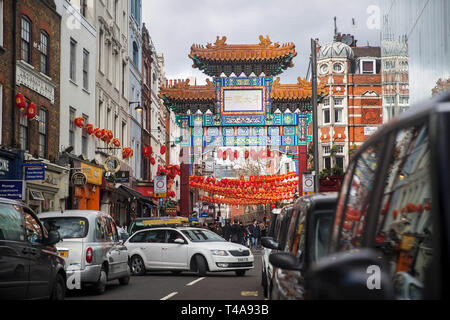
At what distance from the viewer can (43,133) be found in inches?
1018

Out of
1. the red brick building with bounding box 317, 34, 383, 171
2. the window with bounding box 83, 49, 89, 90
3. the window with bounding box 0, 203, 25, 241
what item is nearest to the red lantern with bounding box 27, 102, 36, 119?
the window with bounding box 83, 49, 89, 90

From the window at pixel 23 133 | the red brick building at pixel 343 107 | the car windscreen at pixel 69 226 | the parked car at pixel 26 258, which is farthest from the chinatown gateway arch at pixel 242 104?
the red brick building at pixel 343 107

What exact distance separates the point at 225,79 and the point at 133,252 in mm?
18045

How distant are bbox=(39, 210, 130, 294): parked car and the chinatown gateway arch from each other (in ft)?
70.3

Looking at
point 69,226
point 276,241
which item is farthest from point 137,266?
point 276,241

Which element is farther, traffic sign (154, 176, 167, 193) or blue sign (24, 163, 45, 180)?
traffic sign (154, 176, 167, 193)

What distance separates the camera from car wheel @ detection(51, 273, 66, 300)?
10.8 m

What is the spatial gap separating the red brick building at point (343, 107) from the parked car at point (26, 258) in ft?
185

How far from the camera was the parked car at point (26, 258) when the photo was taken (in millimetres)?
9156

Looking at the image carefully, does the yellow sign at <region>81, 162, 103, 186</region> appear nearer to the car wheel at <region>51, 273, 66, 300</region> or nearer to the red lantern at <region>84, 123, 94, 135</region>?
the red lantern at <region>84, 123, 94, 135</region>
